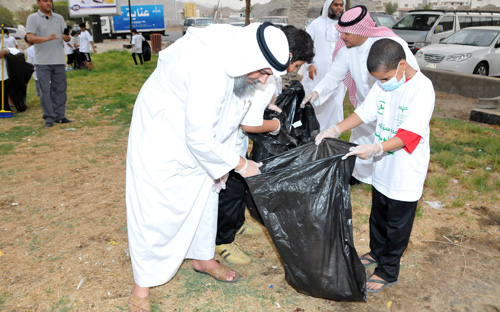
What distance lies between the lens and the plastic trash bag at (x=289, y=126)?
2.97 meters

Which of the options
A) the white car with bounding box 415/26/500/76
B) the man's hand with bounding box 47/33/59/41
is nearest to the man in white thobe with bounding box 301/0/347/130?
the man's hand with bounding box 47/33/59/41

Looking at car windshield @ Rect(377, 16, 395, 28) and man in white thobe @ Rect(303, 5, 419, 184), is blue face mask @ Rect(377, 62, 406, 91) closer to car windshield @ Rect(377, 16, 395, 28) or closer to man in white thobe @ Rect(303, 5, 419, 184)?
man in white thobe @ Rect(303, 5, 419, 184)

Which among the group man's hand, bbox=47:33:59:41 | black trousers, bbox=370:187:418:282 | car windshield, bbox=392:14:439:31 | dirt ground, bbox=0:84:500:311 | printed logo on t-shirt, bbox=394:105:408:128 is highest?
car windshield, bbox=392:14:439:31

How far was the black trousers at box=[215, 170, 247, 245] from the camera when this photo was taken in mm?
2888

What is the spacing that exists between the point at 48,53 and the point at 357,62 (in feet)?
15.6

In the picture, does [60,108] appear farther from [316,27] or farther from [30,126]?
[316,27]

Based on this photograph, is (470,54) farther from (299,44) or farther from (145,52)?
(145,52)

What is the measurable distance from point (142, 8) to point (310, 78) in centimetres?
3020

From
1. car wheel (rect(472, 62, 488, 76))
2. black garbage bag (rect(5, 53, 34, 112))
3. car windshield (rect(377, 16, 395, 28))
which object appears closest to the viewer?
black garbage bag (rect(5, 53, 34, 112))

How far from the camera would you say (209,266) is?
283 centimetres

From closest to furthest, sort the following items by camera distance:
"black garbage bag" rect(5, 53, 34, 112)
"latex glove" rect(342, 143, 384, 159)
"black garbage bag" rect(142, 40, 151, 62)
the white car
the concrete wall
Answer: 1. "latex glove" rect(342, 143, 384, 159)
2. "black garbage bag" rect(5, 53, 34, 112)
3. the concrete wall
4. the white car
5. "black garbage bag" rect(142, 40, 151, 62)

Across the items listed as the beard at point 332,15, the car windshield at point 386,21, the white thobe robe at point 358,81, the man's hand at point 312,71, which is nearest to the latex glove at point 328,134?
the white thobe robe at point 358,81

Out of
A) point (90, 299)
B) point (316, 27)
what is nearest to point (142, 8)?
point (316, 27)

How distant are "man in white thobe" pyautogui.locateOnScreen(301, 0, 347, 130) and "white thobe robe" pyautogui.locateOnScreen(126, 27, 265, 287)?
263 centimetres
